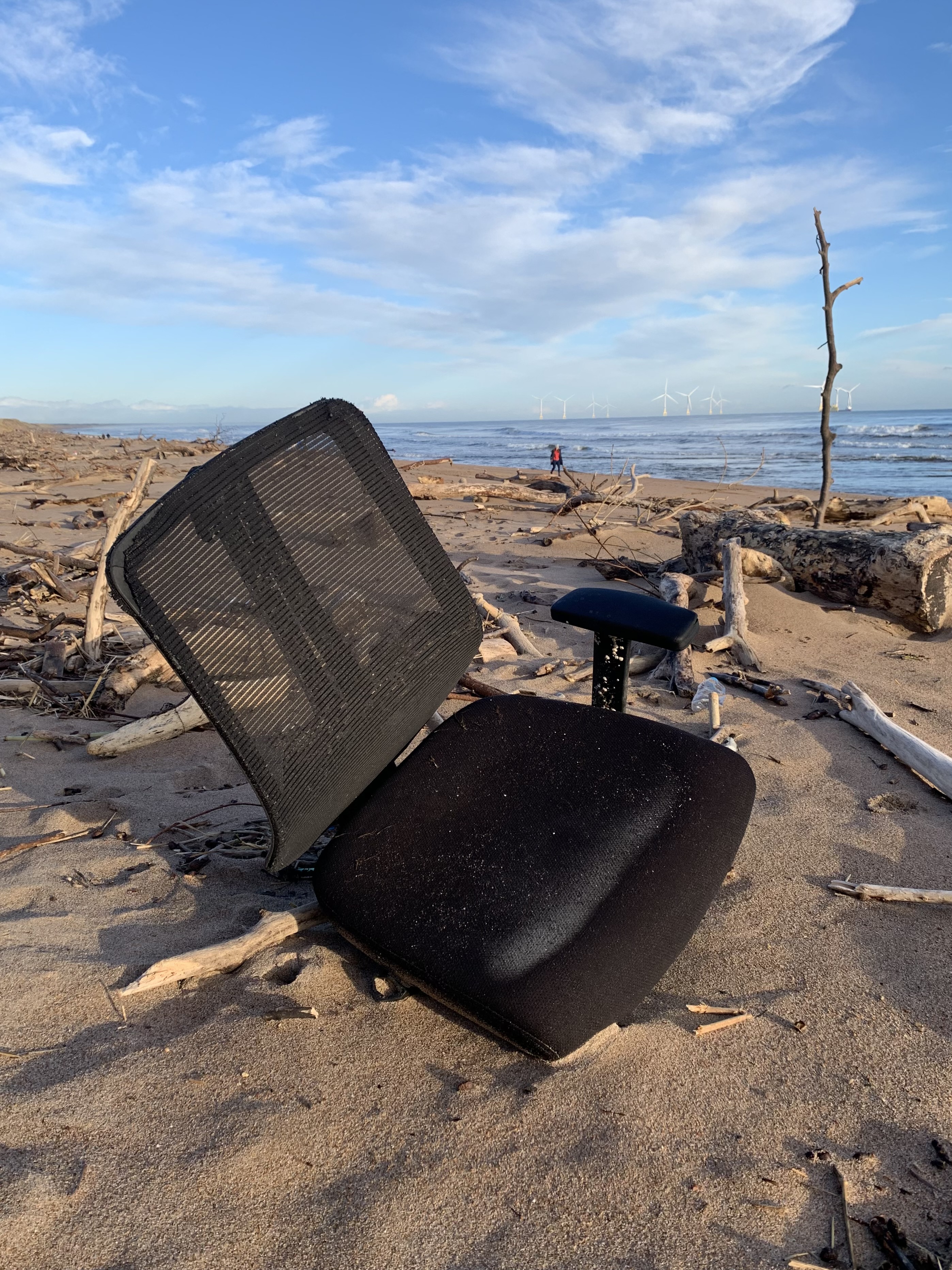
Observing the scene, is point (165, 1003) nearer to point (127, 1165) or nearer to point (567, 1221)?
point (127, 1165)

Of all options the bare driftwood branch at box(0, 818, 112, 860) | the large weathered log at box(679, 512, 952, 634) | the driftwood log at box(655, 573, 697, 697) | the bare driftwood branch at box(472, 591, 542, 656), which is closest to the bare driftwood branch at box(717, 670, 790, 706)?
the driftwood log at box(655, 573, 697, 697)

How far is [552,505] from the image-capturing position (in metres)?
9.53

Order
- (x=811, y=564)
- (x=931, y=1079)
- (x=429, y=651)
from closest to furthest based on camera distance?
1. (x=931, y=1079)
2. (x=429, y=651)
3. (x=811, y=564)

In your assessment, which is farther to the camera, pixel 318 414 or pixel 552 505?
pixel 552 505

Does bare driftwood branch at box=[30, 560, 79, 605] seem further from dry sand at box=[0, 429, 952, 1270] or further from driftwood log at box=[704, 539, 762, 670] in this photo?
driftwood log at box=[704, 539, 762, 670]

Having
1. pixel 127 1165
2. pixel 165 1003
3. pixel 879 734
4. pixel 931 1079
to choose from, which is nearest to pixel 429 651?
pixel 165 1003

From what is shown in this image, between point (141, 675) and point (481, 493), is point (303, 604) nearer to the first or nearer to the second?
point (141, 675)

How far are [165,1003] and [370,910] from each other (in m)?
0.47

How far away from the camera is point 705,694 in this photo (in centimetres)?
327

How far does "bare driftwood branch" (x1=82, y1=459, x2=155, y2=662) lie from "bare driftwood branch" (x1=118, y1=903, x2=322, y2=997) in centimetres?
215

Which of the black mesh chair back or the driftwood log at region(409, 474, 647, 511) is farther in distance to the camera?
the driftwood log at region(409, 474, 647, 511)

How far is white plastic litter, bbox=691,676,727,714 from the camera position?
3.25 metres

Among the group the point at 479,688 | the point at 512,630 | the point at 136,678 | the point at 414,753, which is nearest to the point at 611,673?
the point at 414,753

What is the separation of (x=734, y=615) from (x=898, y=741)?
4.78 feet
